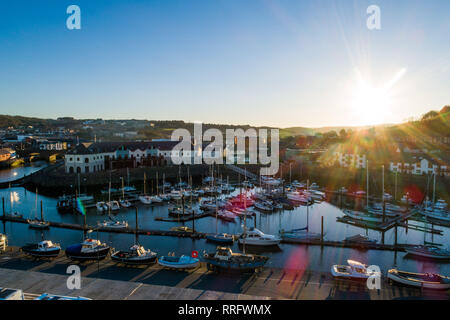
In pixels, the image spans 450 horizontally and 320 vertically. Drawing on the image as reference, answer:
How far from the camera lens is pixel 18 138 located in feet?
248

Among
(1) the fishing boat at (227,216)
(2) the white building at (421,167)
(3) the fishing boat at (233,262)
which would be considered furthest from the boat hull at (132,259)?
(2) the white building at (421,167)

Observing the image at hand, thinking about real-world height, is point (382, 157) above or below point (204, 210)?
above

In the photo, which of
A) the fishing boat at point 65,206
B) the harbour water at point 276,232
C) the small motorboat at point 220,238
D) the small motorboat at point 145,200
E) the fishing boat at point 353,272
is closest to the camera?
the fishing boat at point 353,272

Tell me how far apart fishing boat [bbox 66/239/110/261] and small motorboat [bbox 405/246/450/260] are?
1178 cm

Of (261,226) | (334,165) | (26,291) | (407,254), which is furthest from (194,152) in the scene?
(26,291)

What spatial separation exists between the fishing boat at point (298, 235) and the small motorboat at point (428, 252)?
375 cm

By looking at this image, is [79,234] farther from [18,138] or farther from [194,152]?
[18,138]

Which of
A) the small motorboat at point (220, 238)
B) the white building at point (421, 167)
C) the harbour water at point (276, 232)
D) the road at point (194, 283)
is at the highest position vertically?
the white building at point (421, 167)

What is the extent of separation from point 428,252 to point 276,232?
261 inches

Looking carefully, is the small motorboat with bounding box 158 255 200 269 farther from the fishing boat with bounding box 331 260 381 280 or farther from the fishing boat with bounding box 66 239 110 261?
the fishing boat with bounding box 331 260 381 280

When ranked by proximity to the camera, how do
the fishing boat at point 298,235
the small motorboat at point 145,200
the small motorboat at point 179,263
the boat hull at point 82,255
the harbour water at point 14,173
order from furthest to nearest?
1. the harbour water at point 14,173
2. the small motorboat at point 145,200
3. the fishing boat at point 298,235
4. the boat hull at point 82,255
5. the small motorboat at point 179,263

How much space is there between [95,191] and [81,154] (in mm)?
5929

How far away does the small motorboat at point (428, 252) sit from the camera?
1238cm

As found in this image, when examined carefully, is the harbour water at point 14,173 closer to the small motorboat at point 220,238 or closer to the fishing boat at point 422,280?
the small motorboat at point 220,238
